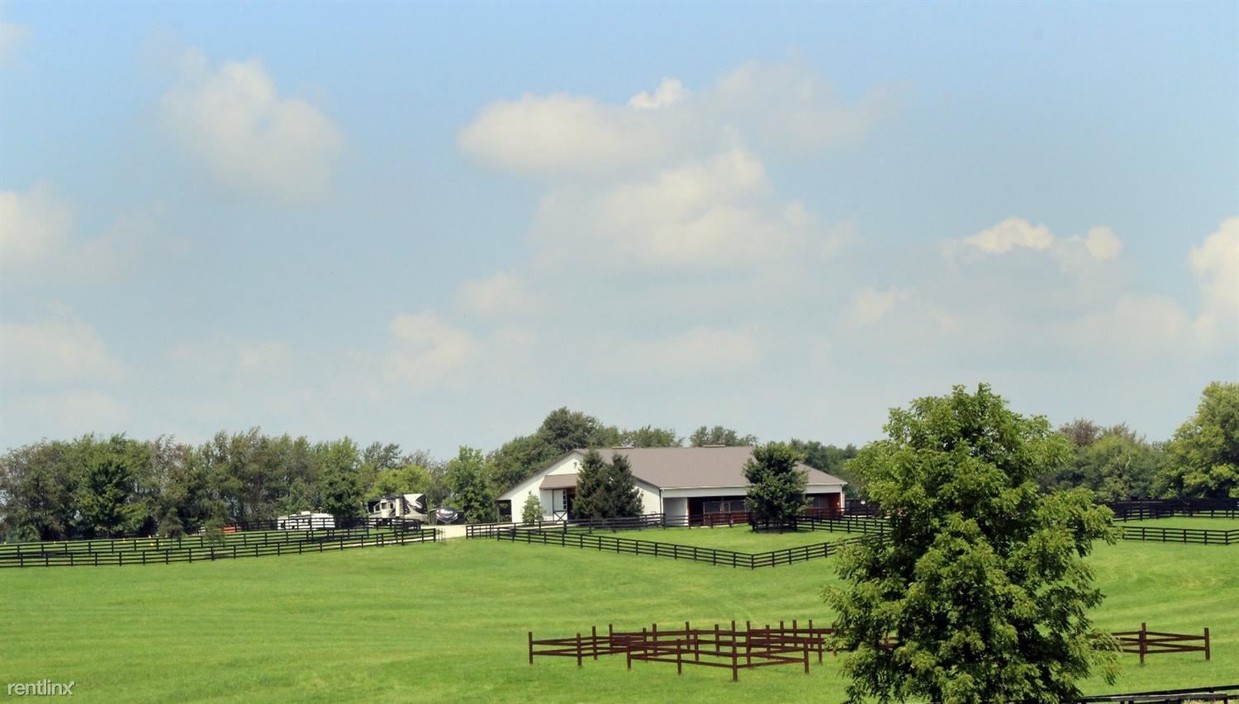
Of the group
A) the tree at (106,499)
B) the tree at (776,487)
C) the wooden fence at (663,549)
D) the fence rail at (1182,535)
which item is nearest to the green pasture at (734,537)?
the tree at (776,487)

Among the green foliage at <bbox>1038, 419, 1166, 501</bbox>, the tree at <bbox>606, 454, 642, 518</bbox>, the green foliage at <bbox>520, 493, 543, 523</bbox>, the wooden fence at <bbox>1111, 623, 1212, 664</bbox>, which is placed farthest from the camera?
the green foliage at <bbox>1038, 419, 1166, 501</bbox>

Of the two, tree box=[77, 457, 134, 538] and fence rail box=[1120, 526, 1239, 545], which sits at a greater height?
tree box=[77, 457, 134, 538]

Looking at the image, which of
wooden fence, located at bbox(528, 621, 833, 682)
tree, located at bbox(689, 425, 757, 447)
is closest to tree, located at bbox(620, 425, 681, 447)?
tree, located at bbox(689, 425, 757, 447)

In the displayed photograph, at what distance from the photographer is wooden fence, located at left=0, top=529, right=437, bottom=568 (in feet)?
222

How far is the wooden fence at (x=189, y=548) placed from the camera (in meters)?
67.5

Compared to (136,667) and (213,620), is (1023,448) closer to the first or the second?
(136,667)

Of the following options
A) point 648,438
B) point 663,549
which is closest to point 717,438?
point 648,438

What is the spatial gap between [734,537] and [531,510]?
79.6 ft

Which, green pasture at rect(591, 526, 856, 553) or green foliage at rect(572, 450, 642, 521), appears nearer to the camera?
green pasture at rect(591, 526, 856, 553)

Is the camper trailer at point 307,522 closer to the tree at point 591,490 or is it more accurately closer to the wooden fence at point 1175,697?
the tree at point 591,490

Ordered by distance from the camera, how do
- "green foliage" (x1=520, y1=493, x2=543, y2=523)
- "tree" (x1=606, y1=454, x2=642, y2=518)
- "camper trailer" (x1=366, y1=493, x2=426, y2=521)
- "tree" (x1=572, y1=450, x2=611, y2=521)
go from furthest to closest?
"camper trailer" (x1=366, y1=493, x2=426, y2=521) → "green foliage" (x1=520, y1=493, x2=543, y2=523) → "tree" (x1=606, y1=454, x2=642, y2=518) → "tree" (x1=572, y1=450, x2=611, y2=521)

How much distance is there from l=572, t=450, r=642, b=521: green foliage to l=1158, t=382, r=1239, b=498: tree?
41017mm

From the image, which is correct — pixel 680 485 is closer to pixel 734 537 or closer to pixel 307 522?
pixel 734 537

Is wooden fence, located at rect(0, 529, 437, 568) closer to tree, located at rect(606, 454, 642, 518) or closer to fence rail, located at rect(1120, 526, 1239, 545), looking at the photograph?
tree, located at rect(606, 454, 642, 518)
